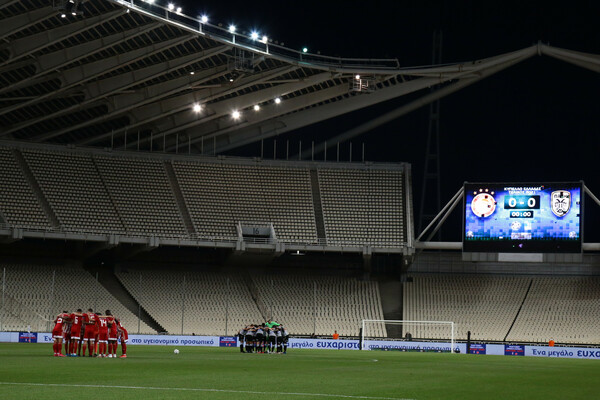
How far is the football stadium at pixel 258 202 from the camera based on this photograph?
5081 centimetres

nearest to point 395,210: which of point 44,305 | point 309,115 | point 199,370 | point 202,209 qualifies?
point 309,115

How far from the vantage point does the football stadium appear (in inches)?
2000

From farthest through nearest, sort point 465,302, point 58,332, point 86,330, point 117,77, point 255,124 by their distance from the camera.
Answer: point 255,124 → point 465,302 → point 117,77 → point 86,330 → point 58,332

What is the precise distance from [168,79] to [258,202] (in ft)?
37.4

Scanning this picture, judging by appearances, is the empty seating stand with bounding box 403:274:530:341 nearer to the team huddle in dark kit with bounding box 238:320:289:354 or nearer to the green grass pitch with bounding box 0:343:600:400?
the team huddle in dark kit with bounding box 238:320:289:354

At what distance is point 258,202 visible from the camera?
6253 cm

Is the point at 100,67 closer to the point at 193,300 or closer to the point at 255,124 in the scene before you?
the point at 255,124

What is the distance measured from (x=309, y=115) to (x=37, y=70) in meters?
20.3

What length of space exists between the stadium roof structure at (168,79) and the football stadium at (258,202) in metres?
0.15

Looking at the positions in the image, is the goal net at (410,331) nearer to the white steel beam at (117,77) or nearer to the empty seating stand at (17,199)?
the white steel beam at (117,77)

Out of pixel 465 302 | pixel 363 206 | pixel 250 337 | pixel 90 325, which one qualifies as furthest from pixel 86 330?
pixel 465 302

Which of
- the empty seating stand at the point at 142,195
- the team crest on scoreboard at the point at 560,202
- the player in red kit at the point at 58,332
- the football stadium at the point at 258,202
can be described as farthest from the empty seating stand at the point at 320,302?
the player in red kit at the point at 58,332

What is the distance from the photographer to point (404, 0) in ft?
207

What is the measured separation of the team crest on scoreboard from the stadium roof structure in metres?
9.66
